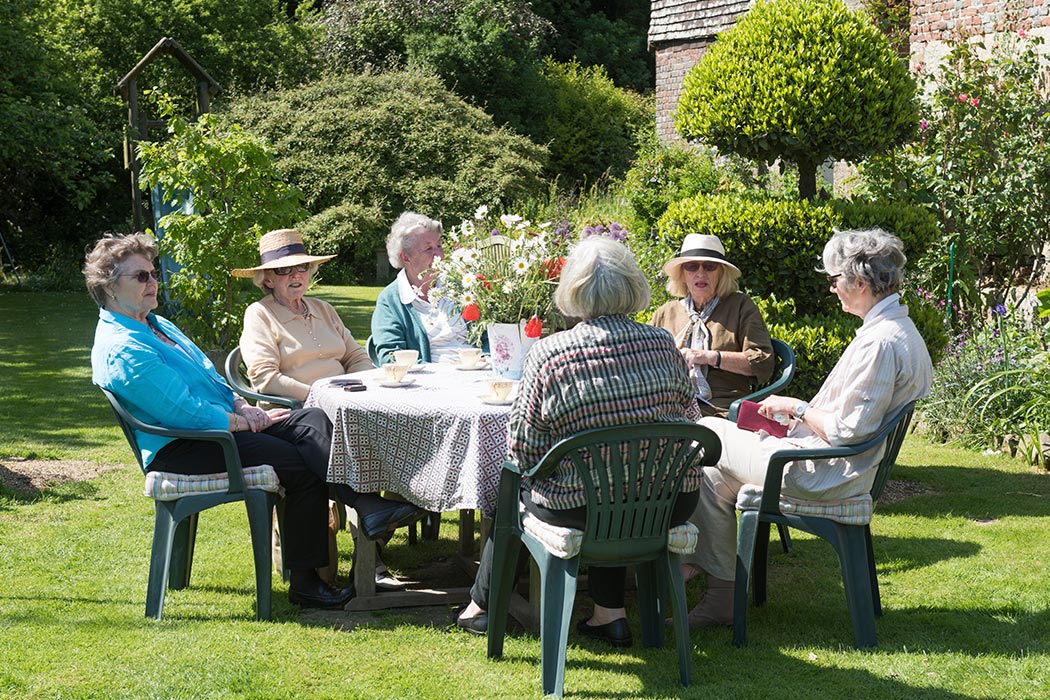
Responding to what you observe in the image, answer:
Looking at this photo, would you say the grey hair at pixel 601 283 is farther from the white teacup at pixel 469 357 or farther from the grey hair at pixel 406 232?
the grey hair at pixel 406 232

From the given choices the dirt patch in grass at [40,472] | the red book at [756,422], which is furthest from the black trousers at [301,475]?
the dirt patch in grass at [40,472]

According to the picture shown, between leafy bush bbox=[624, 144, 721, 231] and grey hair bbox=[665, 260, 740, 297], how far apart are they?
23.9ft

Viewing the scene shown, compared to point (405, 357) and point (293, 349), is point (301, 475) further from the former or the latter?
point (293, 349)

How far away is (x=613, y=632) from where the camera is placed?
4.21m

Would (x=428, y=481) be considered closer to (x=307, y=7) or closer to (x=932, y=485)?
(x=932, y=485)

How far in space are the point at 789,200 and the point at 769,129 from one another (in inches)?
16.7

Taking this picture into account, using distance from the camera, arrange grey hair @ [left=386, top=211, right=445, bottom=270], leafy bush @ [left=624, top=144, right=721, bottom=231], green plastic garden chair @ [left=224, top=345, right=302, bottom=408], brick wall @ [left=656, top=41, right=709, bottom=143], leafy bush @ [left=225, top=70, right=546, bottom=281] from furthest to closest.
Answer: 1. leafy bush @ [left=225, top=70, right=546, bottom=281]
2. brick wall @ [left=656, top=41, right=709, bottom=143]
3. leafy bush @ [left=624, top=144, right=721, bottom=231]
4. grey hair @ [left=386, top=211, right=445, bottom=270]
5. green plastic garden chair @ [left=224, top=345, right=302, bottom=408]

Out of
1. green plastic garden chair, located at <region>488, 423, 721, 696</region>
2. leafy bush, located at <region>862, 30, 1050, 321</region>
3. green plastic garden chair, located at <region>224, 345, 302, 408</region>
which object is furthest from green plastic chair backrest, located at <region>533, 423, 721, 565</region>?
leafy bush, located at <region>862, 30, 1050, 321</region>

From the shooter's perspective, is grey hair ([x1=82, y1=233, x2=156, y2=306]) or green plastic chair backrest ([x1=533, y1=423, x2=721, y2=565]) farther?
grey hair ([x1=82, y1=233, x2=156, y2=306])

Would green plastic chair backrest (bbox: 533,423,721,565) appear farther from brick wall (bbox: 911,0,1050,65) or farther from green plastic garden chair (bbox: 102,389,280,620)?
brick wall (bbox: 911,0,1050,65)

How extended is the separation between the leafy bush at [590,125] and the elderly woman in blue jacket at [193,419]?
824 inches

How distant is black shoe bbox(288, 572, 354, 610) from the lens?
462 cm

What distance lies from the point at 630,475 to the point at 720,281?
1.96m

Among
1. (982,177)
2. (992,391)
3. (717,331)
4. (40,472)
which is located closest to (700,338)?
(717,331)
